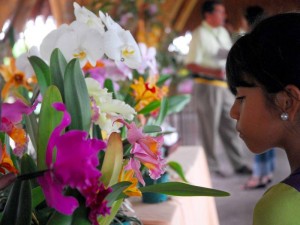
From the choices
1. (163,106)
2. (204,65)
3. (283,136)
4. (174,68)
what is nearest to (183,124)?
(174,68)

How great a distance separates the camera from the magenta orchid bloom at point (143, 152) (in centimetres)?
74

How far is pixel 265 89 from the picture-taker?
0.85 meters

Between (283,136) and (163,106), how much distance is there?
403mm

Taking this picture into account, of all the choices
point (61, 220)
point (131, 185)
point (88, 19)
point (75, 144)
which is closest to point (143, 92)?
point (88, 19)

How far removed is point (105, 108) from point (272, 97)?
25 cm

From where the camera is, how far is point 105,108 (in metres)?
0.82

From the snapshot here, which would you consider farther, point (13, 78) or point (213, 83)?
point (213, 83)

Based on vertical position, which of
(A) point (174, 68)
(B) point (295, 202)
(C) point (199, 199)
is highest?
(B) point (295, 202)

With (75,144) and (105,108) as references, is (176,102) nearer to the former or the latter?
(105,108)

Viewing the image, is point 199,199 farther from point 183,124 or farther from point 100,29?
point 183,124

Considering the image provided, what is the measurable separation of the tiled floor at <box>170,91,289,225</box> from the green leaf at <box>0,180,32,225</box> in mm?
2517

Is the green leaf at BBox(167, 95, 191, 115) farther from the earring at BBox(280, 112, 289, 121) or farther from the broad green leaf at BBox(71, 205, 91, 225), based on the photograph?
the broad green leaf at BBox(71, 205, 91, 225)

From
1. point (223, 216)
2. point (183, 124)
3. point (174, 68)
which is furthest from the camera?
point (174, 68)

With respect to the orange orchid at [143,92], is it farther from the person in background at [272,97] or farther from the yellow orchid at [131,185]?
the yellow orchid at [131,185]
